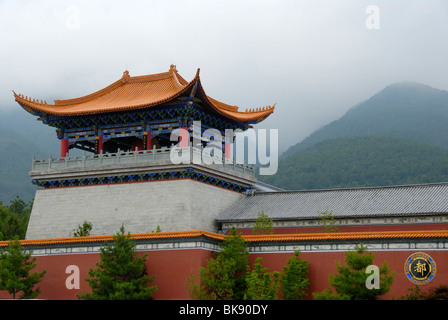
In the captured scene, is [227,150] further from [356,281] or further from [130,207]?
[356,281]

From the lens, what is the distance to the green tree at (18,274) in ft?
79.4

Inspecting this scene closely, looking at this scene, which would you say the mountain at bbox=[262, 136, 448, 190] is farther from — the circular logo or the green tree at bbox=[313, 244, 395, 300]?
the green tree at bbox=[313, 244, 395, 300]

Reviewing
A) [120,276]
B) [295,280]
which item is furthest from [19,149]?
[295,280]

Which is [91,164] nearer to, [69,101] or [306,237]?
[69,101]

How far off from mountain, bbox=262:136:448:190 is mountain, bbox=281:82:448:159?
17.4 metres

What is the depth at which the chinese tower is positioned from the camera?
2916 centimetres

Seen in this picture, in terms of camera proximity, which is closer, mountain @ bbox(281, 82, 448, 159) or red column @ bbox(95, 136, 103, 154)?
red column @ bbox(95, 136, 103, 154)

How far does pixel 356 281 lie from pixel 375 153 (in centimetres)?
7676

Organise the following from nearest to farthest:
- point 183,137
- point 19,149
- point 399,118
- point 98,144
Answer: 1. point 183,137
2. point 98,144
3. point 399,118
4. point 19,149

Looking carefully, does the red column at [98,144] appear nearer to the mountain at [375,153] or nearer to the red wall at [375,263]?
the red wall at [375,263]

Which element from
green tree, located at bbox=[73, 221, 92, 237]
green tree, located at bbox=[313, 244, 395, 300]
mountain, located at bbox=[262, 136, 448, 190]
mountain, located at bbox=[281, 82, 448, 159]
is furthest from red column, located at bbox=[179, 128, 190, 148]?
mountain, located at bbox=[281, 82, 448, 159]

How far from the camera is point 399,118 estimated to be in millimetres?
121125
